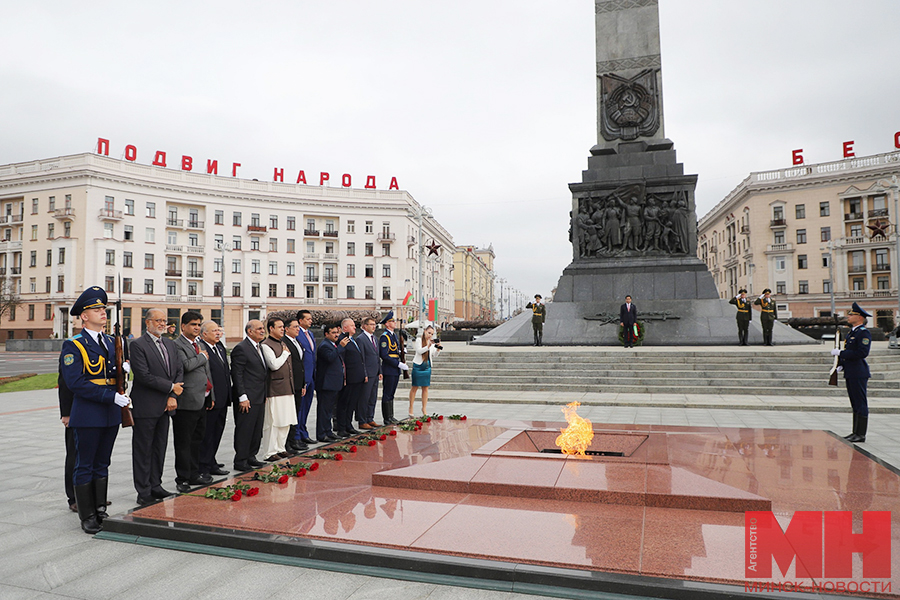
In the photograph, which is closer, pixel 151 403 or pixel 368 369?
pixel 151 403

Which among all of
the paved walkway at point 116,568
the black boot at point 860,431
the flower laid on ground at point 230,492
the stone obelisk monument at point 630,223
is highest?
the stone obelisk monument at point 630,223

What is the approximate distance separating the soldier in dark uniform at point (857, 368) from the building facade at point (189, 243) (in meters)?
44.0

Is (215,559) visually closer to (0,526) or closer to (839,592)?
(0,526)

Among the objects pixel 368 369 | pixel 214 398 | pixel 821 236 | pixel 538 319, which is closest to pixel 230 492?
pixel 214 398

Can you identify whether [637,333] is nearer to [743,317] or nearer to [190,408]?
[743,317]

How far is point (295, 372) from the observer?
7.80 meters

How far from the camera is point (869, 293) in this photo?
55.2 m

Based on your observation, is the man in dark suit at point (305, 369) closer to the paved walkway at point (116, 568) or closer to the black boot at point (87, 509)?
the paved walkway at point (116, 568)

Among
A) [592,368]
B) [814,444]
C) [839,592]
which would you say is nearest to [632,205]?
[592,368]

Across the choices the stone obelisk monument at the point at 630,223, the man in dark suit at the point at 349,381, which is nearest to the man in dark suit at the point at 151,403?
the man in dark suit at the point at 349,381

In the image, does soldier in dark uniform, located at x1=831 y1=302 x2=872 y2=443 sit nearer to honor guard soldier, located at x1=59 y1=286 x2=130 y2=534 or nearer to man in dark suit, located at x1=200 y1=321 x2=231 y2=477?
man in dark suit, located at x1=200 y1=321 x2=231 y2=477

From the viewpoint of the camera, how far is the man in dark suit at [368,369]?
9398 mm

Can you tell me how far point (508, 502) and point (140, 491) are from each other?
3.45 m

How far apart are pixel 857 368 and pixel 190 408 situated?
8741 millimetres
